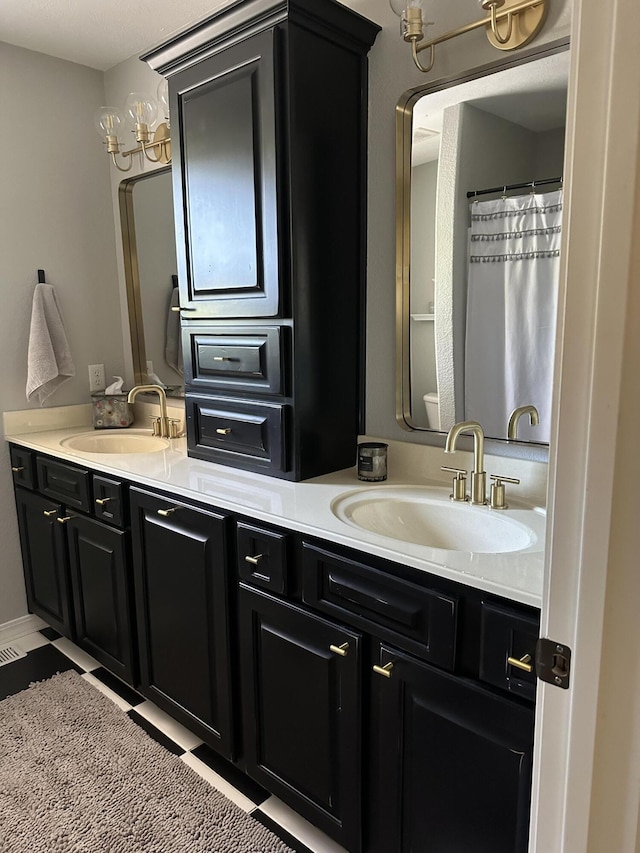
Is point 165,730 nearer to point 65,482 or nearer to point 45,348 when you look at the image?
point 65,482

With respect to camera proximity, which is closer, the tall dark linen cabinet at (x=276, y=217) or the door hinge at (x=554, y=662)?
the door hinge at (x=554, y=662)

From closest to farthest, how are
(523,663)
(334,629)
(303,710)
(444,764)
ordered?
1. (523,663)
2. (444,764)
3. (334,629)
4. (303,710)

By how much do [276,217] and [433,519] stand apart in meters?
0.90

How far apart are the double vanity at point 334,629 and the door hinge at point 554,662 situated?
0.31 metres

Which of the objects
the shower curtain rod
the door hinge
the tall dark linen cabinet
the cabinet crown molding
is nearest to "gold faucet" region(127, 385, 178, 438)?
the tall dark linen cabinet

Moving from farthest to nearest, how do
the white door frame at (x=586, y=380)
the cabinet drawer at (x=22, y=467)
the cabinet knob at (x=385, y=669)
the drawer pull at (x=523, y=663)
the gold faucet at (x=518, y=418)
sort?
the cabinet drawer at (x=22, y=467), the gold faucet at (x=518, y=418), the cabinet knob at (x=385, y=669), the drawer pull at (x=523, y=663), the white door frame at (x=586, y=380)

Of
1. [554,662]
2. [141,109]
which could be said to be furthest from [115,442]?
[554,662]

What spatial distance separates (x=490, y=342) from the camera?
160cm

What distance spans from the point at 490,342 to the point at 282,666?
0.98 metres

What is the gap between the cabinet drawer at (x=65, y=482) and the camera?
2.11m

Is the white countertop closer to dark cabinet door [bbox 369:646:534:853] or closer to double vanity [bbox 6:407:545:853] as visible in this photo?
double vanity [bbox 6:407:545:853]

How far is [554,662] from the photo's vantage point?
0.70 metres

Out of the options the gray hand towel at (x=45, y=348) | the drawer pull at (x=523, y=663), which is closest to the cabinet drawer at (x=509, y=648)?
the drawer pull at (x=523, y=663)

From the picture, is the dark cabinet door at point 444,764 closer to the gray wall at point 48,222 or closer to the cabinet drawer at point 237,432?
the cabinet drawer at point 237,432
